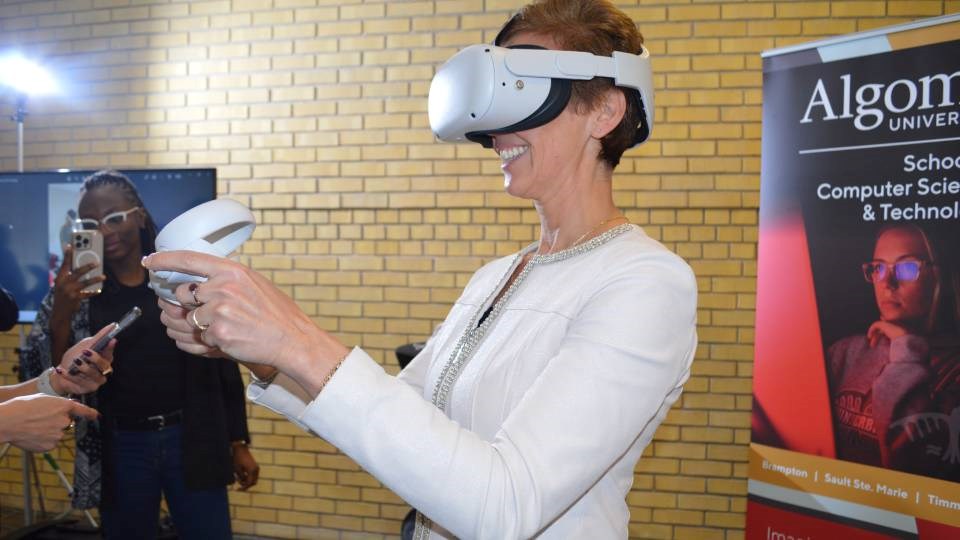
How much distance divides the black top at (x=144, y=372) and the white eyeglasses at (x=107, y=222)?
40 centimetres

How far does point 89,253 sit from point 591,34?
8.60ft

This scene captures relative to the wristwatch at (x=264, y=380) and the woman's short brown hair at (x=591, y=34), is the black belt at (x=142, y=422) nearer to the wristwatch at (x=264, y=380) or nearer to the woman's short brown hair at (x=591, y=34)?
the wristwatch at (x=264, y=380)

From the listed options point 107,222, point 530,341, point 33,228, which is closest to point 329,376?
point 530,341

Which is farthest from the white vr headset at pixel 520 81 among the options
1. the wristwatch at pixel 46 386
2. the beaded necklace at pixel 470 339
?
the wristwatch at pixel 46 386

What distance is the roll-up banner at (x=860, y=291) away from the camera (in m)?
2.45

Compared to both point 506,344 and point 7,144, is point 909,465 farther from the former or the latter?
point 7,144

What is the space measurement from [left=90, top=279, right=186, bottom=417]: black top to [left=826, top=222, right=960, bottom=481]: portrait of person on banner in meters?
2.56

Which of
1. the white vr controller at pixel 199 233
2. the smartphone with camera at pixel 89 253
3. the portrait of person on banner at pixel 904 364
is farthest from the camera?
the smartphone with camera at pixel 89 253

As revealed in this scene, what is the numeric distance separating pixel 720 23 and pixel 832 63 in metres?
1.51

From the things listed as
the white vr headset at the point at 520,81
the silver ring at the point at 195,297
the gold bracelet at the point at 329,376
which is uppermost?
the white vr headset at the point at 520,81

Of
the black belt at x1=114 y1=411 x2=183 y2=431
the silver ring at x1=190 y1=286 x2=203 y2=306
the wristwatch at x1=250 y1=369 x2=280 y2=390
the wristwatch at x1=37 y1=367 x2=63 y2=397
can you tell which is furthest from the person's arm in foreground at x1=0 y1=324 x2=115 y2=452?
the silver ring at x1=190 y1=286 x2=203 y2=306

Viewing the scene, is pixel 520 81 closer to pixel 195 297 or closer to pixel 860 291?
pixel 195 297

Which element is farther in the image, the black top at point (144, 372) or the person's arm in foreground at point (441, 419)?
the black top at point (144, 372)

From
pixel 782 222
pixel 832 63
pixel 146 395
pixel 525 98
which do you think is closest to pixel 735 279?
pixel 782 222
